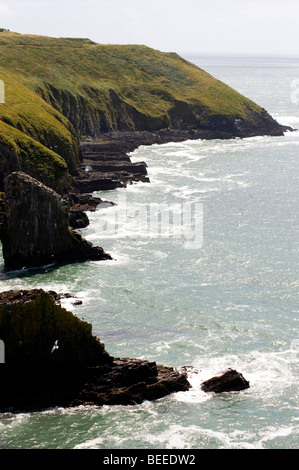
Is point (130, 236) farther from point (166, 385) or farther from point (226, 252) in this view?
point (166, 385)

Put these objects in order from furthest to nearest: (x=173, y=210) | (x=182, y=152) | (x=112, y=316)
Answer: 1. (x=182, y=152)
2. (x=173, y=210)
3. (x=112, y=316)


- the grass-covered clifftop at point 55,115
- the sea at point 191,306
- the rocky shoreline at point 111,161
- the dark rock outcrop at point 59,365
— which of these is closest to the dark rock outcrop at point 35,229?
the sea at point 191,306

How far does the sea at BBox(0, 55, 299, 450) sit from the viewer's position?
4662cm

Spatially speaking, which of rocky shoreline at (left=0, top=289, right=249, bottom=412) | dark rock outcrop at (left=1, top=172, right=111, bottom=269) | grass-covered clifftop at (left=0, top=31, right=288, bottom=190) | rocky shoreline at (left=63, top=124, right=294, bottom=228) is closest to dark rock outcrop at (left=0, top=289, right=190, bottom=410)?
rocky shoreline at (left=0, top=289, right=249, bottom=412)

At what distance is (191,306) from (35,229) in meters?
23.7

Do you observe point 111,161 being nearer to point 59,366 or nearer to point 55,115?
point 55,115

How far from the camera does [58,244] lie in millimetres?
82750

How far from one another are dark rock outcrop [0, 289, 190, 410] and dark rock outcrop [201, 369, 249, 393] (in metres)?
3.70

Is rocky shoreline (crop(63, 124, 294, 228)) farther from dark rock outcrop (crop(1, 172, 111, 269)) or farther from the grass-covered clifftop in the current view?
dark rock outcrop (crop(1, 172, 111, 269))

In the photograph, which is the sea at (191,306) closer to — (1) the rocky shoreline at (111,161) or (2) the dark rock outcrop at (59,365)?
(2) the dark rock outcrop at (59,365)

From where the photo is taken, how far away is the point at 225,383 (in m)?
52.1

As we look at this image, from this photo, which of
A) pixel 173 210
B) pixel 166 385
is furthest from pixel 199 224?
pixel 166 385

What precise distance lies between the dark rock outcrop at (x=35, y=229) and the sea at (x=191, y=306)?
2473 mm
